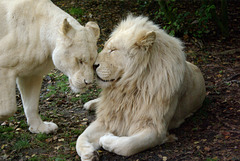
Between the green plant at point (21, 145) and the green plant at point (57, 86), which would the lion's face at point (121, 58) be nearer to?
the green plant at point (21, 145)

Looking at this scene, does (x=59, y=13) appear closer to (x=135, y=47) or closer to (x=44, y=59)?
(x=44, y=59)

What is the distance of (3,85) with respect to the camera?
12.7ft

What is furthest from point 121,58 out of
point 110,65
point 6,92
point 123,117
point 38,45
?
point 6,92

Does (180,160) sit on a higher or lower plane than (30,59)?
lower

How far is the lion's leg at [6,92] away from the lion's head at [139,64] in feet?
3.19

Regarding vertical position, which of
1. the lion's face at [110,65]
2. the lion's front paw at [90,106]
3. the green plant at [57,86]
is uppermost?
the lion's face at [110,65]

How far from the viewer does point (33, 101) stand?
14.8 feet

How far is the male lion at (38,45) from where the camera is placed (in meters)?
3.70

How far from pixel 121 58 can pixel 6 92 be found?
4.38 feet

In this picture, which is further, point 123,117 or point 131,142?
point 123,117

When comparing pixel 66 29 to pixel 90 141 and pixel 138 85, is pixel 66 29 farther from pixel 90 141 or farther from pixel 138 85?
pixel 90 141

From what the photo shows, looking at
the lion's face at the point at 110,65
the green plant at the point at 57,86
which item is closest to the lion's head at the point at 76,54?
the lion's face at the point at 110,65

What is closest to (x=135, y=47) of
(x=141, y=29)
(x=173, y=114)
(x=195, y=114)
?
(x=141, y=29)

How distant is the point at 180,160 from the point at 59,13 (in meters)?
2.11
